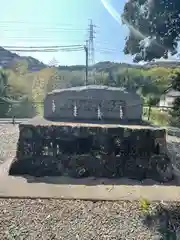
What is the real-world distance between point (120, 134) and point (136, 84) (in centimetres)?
2853

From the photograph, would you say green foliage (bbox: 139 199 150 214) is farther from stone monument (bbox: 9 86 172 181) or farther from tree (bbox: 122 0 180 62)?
tree (bbox: 122 0 180 62)

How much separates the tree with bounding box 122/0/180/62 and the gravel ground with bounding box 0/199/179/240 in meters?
3.81

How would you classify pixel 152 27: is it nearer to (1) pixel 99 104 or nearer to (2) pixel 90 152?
(2) pixel 90 152

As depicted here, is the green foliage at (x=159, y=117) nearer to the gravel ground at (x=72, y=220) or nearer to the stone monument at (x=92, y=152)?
the stone monument at (x=92, y=152)

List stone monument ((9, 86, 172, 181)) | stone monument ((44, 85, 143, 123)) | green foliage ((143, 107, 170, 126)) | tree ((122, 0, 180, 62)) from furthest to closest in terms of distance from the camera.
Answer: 1. green foliage ((143, 107, 170, 126))
2. stone monument ((44, 85, 143, 123))
3. stone monument ((9, 86, 172, 181))
4. tree ((122, 0, 180, 62))

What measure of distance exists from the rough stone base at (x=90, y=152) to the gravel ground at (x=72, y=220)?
1.87 m

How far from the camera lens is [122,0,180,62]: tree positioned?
7.26 meters

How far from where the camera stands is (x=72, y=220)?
5086 mm

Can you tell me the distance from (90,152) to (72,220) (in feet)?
9.87

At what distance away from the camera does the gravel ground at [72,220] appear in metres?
4.64

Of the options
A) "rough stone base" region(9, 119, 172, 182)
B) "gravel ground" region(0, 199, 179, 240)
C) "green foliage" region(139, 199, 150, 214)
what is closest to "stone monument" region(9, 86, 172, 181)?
"rough stone base" region(9, 119, 172, 182)

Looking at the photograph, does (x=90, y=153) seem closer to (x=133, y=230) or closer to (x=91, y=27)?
(x=133, y=230)

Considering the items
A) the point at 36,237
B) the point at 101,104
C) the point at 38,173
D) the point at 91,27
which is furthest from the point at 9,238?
the point at 91,27

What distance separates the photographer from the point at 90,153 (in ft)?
26.2
